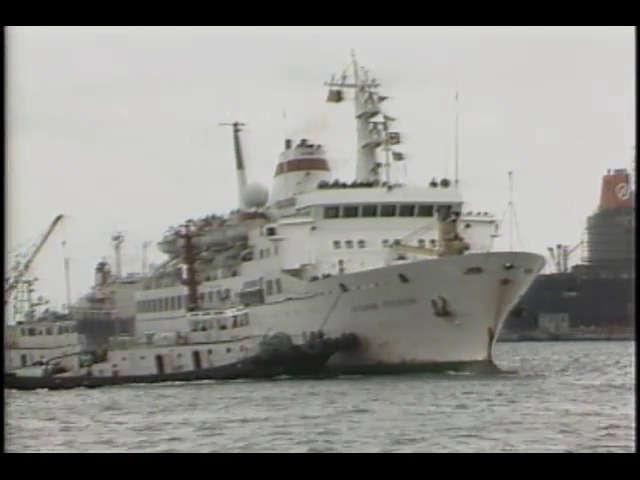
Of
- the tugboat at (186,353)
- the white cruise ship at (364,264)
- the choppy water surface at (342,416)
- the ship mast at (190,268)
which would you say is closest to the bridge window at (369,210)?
the white cruise ship at (364,264)

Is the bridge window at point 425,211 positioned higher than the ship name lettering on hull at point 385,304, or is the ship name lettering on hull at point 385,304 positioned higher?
the bridge window at point 425,211

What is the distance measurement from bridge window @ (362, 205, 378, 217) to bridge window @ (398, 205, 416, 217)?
59cm

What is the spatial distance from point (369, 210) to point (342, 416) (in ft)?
33.9

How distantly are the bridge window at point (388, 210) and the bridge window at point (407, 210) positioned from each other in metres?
0.15

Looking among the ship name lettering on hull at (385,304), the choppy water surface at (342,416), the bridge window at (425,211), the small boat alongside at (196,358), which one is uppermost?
the bridge window at (425,211)

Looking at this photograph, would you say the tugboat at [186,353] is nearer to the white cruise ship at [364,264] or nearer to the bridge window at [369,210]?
the white cruise ship at [364,264]

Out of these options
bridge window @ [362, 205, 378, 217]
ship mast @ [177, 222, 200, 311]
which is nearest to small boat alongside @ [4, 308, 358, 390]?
ship mast @ [177, 222, 200, 311]

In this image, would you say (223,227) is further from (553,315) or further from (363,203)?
(553,315)

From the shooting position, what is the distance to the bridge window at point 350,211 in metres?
31.9

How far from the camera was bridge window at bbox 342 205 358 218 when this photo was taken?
105 ft

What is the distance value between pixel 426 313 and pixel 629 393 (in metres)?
4.76

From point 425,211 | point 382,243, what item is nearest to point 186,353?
point 382,243

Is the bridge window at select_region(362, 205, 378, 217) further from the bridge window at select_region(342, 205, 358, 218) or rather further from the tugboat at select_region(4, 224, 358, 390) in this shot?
the tugboat at select_region(4, 224, 358, 390)
